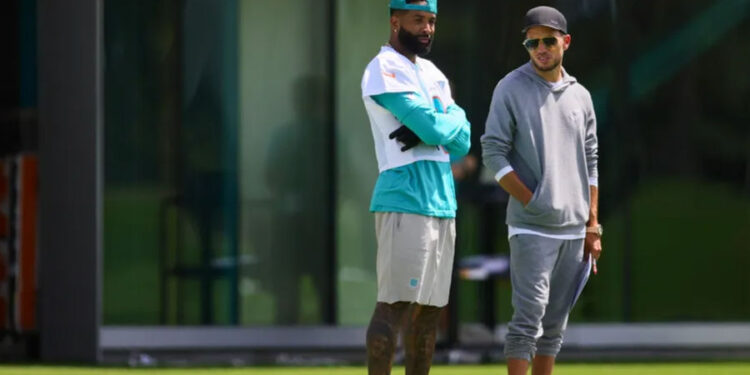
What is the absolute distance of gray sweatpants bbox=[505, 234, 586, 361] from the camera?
6.51 m

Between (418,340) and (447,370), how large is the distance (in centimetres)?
459

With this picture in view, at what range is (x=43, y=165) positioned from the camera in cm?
1162

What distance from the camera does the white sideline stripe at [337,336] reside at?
12.0 meters

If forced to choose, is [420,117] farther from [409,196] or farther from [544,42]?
[544,42]

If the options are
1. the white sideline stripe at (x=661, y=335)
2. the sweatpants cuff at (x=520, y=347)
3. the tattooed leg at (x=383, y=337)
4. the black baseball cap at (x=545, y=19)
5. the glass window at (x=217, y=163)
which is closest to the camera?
the tattooed leg at (x=383, y=337)

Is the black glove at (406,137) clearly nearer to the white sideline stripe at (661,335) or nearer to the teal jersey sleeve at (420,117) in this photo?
the teal jersey sleeve at (420,117)

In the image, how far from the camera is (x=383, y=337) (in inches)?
246

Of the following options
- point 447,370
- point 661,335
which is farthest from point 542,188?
point 661,335

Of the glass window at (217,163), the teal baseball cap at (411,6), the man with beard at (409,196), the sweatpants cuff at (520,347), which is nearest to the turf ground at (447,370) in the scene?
the glass window at (217,163)

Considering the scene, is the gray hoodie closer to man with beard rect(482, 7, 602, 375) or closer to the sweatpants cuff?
man with beard rect(482, 7, 602, 375)

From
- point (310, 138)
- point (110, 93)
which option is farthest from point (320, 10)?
point (110, 93)

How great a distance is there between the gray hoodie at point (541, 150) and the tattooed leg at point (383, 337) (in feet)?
2.35

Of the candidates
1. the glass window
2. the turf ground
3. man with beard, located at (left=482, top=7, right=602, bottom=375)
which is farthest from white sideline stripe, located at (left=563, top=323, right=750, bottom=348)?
man with beard, located at (left=482, top=7, right=602, bottom=375)

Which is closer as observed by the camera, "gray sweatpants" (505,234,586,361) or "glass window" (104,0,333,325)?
"gray sweatpants" (505,234,586,361)
